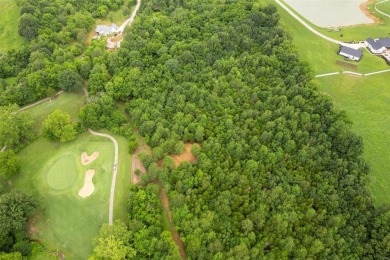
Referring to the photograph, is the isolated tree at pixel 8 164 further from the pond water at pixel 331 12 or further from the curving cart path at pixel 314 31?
the pond water at pixel 331 12

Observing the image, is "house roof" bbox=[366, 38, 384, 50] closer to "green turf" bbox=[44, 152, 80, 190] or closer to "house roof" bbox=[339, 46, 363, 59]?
"house roof" bbox=[339, 46, 363, 59]

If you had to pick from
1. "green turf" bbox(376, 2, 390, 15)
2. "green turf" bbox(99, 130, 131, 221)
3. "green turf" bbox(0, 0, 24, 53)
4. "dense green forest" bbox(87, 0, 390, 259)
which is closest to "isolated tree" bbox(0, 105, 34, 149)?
"green turf" bbox(99, 130, 131, 221)

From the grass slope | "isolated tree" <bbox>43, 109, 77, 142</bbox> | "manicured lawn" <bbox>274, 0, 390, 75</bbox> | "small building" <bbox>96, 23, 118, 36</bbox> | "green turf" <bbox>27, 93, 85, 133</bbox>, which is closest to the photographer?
"isolated tree" <bbox>43, 109, 77, 142</bbox>

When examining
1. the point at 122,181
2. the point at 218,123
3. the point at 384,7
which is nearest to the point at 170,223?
the point at 122,181

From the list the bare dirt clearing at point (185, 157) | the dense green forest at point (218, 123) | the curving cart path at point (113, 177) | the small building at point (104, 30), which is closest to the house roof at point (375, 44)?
the dense green forest at point (218, 123)

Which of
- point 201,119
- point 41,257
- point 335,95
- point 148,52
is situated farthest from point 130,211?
point 335,95
